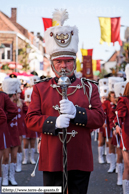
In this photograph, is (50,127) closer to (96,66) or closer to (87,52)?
(87,52)

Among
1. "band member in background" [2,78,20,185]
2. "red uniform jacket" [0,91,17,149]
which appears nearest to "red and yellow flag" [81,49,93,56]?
"band member in background" [2,78,20,185]

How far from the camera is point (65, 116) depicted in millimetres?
Answer: 3764

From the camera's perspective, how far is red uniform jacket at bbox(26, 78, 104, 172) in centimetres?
394

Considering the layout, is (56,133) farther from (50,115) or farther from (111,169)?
(111,169)

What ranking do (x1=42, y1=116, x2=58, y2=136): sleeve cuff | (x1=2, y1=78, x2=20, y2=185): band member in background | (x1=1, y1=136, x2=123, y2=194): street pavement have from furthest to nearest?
(x1=2, y1=78, x2=20, y2=185): band member in background, (x1=1, y1=136, x2=123, y2=194): street pavement, (x1=42, y1=116, x2=58, y2=136): sleeve cuff

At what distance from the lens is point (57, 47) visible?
4176mm

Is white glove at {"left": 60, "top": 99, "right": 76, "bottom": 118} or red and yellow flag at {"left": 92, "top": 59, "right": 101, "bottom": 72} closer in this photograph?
white glove at {"left": 60, "top": 99, "right": 76, "bottom": 118}

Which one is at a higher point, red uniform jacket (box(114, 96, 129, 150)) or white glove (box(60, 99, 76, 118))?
white glove (box(60, 99, 76, 118))

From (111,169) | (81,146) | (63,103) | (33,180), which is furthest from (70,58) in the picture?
(111,169)

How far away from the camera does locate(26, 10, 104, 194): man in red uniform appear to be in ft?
12.9

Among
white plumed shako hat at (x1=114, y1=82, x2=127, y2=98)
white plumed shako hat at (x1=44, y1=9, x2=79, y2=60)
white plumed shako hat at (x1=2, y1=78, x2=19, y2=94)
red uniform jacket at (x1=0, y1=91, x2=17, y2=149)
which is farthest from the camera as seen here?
white plumed shako hat at (x1=2, y1=78, x2=19, y2=94)

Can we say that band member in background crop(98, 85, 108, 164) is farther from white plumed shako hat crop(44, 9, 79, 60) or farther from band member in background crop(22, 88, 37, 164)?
white plumed shako hat crop(44, 9, 79, 60)

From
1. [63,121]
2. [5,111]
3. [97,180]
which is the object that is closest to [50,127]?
[63,121]

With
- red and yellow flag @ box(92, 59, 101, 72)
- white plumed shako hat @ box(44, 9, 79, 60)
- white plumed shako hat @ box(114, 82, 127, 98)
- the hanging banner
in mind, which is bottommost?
white plumed shako hat @ box(114, 82, 127, 98)
